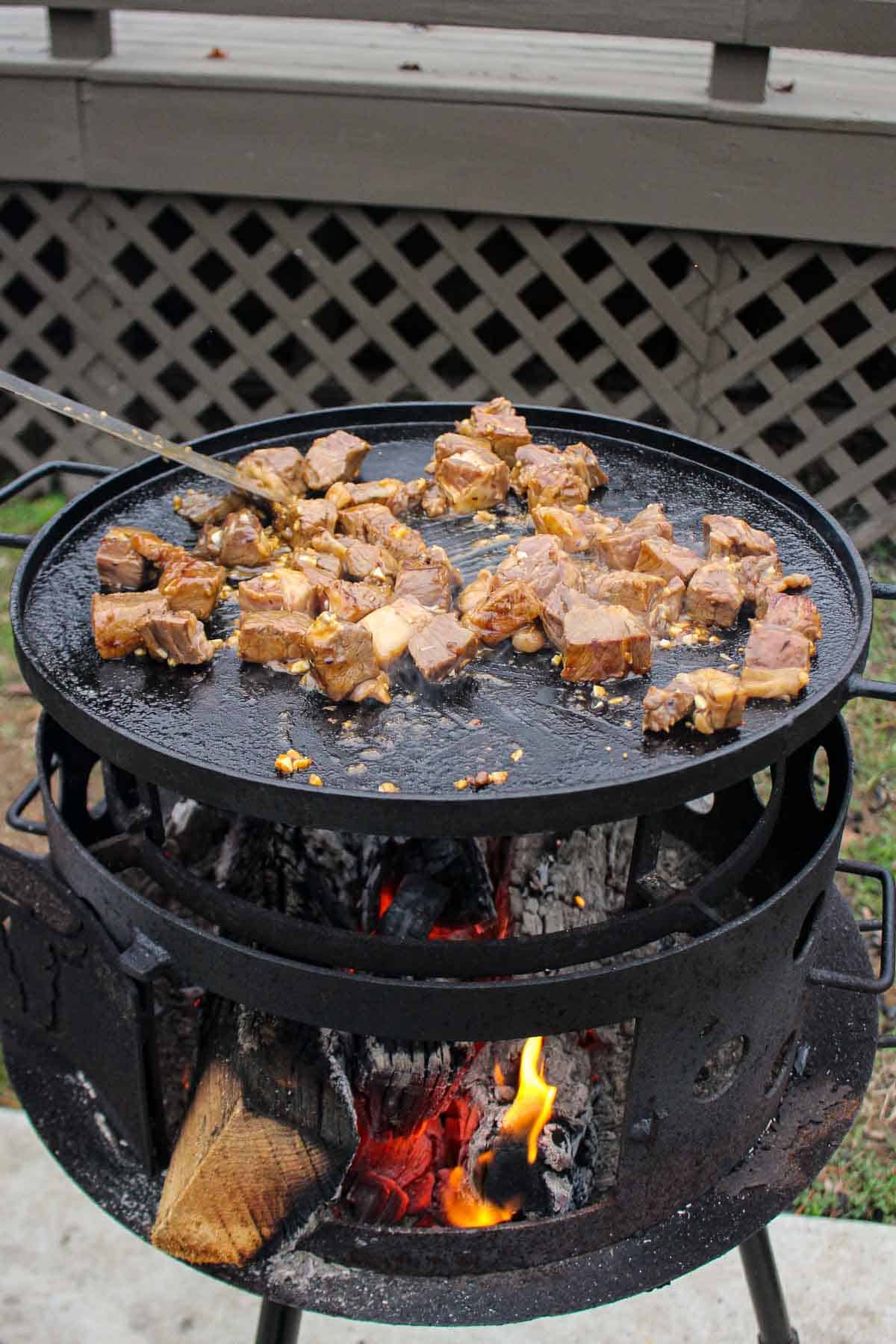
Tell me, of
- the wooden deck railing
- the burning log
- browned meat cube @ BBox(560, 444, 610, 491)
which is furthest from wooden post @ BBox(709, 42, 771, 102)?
the burning log

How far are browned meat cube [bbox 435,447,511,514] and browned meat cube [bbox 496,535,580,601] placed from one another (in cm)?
26

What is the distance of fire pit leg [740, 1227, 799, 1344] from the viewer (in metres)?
2.38

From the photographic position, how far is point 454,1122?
2.32m

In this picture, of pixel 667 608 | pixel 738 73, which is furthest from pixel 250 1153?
pixel 738 73

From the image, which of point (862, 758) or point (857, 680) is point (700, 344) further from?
point (857, 680)

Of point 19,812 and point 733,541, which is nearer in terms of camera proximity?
point 733,541

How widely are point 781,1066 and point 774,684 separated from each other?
0.81 meters

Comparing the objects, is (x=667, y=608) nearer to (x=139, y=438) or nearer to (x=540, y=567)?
(x=540, y=567)

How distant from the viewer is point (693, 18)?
433 centimetres

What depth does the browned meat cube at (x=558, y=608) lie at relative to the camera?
1896 millimetres

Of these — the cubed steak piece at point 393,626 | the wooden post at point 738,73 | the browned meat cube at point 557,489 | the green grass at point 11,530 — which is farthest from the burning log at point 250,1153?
the wooden post at point 738,73

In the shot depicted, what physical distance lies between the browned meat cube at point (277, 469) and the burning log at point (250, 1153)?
105cm

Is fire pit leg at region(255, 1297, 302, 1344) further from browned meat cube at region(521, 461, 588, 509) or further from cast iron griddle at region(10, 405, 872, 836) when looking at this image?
browned meat cube at region(521, 461, 588, 509)

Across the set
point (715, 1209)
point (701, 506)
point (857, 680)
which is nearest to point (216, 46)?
point (701, 506)
